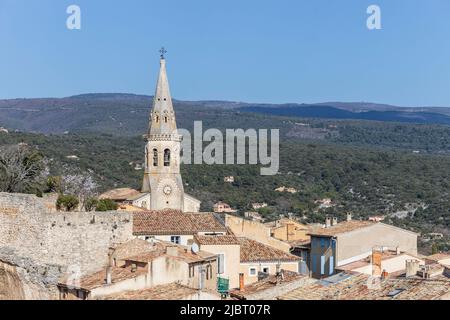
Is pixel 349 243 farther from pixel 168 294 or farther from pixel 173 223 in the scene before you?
pixel 168 294

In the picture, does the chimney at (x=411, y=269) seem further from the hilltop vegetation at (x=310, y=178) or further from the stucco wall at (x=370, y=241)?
the hilltop vegetation at (x=310, y=178)

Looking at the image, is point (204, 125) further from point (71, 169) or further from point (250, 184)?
point (71, 169)

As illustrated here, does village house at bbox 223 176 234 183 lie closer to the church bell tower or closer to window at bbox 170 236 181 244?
the church bell tower

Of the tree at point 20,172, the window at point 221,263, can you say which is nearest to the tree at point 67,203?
the tree at point 20,172

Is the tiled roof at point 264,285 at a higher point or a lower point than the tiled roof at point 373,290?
lower

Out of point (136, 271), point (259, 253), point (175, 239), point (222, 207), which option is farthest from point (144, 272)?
point (222, 207)

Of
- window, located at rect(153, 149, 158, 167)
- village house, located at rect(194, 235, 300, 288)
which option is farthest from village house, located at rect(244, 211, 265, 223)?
village house, located at rect(194, 235, 300, 288)
